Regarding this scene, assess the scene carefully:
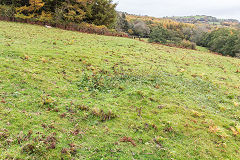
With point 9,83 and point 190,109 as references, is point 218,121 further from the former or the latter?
point 9,83

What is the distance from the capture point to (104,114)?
21.4 feet

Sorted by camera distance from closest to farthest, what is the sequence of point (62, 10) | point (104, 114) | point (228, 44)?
point (104, 114) → point (62, 10) → point (228, 44)

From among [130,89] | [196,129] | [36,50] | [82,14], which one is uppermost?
[82,14]

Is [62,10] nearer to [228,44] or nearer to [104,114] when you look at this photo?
[104,114]

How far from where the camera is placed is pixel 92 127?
577cm

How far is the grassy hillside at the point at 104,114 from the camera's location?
4.84 m

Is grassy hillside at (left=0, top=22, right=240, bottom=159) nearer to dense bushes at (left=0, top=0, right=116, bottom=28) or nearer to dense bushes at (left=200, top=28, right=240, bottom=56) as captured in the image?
dense bushes at (left=0, top=0, right=116, bottom=28)

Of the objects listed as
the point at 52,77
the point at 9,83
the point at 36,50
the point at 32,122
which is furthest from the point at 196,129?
the point at 36,50

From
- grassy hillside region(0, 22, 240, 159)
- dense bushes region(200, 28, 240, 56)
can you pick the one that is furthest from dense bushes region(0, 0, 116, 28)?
dense bushes region(200, 28, 240, 56)

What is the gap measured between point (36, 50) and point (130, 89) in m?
8.51

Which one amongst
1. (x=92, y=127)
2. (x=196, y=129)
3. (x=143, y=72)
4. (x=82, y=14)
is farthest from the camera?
(x=82, y=14)

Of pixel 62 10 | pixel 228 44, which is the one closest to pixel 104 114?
pixel 62 10

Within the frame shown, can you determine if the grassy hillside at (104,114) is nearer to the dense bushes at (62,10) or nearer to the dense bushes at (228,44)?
the dense bushes at (62,10)

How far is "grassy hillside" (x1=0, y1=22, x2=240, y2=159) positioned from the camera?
190 inches
